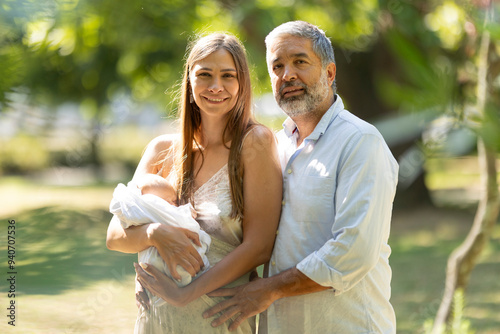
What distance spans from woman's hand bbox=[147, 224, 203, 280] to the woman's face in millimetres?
434

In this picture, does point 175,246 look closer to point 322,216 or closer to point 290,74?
point 322,216

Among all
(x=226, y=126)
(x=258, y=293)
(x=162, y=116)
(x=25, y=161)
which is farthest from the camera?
(x=25, y=161)

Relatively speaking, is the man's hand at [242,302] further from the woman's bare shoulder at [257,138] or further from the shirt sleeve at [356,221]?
the woman's bare shoulder at [257,138]

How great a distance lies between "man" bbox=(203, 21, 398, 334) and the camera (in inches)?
68.5

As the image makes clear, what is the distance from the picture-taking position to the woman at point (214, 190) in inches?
74.4

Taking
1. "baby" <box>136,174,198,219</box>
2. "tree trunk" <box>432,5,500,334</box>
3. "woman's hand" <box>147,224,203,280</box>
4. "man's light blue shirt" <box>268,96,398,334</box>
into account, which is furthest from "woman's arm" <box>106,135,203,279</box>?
"tree trunk" <box>432,5,500,334</box>

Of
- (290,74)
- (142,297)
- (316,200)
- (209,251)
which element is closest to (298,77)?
(290,74)

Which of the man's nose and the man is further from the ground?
the man's nose

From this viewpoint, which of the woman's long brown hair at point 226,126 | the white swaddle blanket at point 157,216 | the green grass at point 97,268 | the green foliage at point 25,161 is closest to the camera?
the green grass at point 97,268

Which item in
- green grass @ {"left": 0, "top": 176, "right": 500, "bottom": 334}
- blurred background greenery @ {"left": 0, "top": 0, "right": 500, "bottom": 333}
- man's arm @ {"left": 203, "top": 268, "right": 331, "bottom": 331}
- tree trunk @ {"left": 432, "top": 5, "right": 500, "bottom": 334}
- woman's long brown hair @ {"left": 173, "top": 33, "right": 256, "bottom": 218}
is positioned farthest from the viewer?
tree trunk @ {"left": 432, "top": 5, "right": 500, "bottom": 334}

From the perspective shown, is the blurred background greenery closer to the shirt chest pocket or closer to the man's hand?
the shirt chest pocket

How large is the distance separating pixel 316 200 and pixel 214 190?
0.37m

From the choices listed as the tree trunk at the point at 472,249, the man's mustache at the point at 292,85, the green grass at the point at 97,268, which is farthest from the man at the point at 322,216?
the tree trunk at the point at 472,249

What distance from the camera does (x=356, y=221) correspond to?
Answer: 172 centimetres
